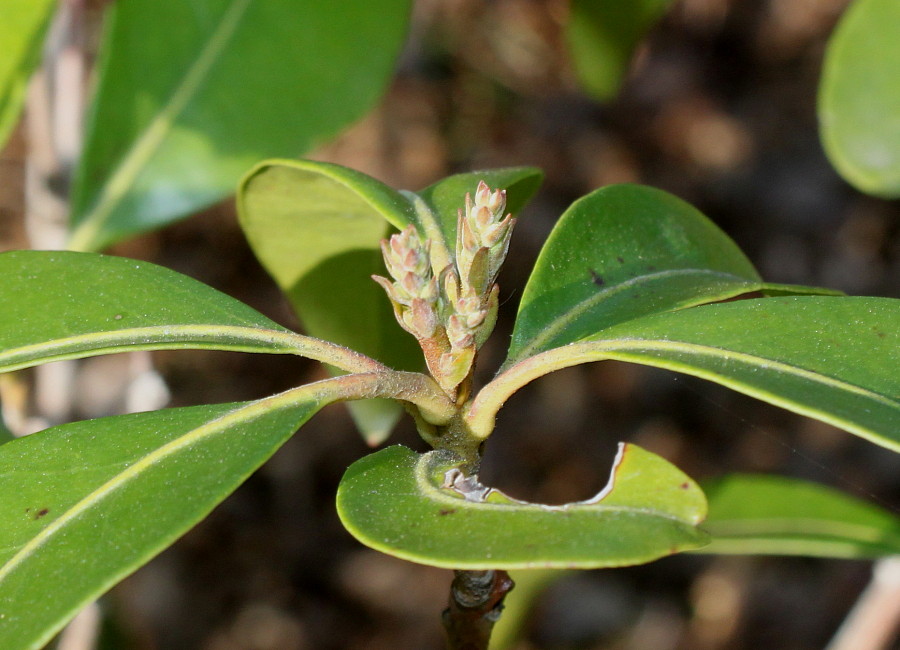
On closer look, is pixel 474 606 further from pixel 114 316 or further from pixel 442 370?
pixel 114 316

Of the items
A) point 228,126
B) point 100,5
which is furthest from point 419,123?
point 228,126

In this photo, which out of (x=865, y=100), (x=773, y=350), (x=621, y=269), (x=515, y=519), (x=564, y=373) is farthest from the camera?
(x=564, y=373)

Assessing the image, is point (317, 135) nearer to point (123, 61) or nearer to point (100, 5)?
point (123, 61)

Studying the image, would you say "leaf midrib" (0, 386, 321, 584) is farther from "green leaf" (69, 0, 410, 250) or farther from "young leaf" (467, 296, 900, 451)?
"green leaf" (69, 0, 410, 250)

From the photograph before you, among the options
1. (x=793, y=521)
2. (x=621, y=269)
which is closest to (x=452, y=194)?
(x=621, y=269)

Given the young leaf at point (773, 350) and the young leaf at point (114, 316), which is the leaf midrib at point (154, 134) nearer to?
the young leaf at point (114, 316)

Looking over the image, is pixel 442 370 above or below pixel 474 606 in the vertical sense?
above

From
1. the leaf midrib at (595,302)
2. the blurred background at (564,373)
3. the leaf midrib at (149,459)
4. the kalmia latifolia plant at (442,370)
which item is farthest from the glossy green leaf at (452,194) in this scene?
the blurred background at (564,373)

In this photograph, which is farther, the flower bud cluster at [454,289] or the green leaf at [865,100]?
the green leaf at [865,100]
